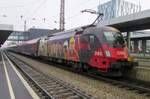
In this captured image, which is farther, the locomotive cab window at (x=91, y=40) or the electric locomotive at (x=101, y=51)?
the locomotive cab window at (x=91, y=40)

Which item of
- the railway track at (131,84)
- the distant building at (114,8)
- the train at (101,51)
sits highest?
the distant building at (114,8)

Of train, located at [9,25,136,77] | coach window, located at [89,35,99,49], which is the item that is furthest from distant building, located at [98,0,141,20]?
coach window, located at [89,35,99,49]

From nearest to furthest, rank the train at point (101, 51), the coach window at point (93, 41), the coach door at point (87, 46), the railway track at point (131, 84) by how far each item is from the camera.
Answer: the railway track at point (131, 84)
the train at point (101, 51)
the coach window at point (93, 41)
the coach door at point (87, 46)

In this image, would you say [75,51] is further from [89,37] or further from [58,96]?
[58,96]

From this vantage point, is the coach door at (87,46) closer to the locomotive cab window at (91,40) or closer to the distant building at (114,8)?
the locomotive cab window at (91,40)

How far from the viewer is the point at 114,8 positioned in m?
46.7

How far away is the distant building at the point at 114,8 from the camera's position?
43.0 metres

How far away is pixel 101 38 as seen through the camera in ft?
57.7

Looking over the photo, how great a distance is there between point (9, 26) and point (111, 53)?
22845mm

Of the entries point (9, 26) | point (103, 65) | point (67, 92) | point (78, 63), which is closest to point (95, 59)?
point (103, 65)

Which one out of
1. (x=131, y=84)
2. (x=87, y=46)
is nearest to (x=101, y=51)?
(x=87, y=46)

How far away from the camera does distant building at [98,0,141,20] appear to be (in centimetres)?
4303

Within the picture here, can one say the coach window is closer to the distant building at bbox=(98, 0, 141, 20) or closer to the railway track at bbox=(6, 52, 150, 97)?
the railway track at bbox=(6, 52, 150, 97)

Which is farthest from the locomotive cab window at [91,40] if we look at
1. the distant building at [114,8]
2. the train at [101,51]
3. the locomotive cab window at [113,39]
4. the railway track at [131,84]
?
the distant building at [114,8]
